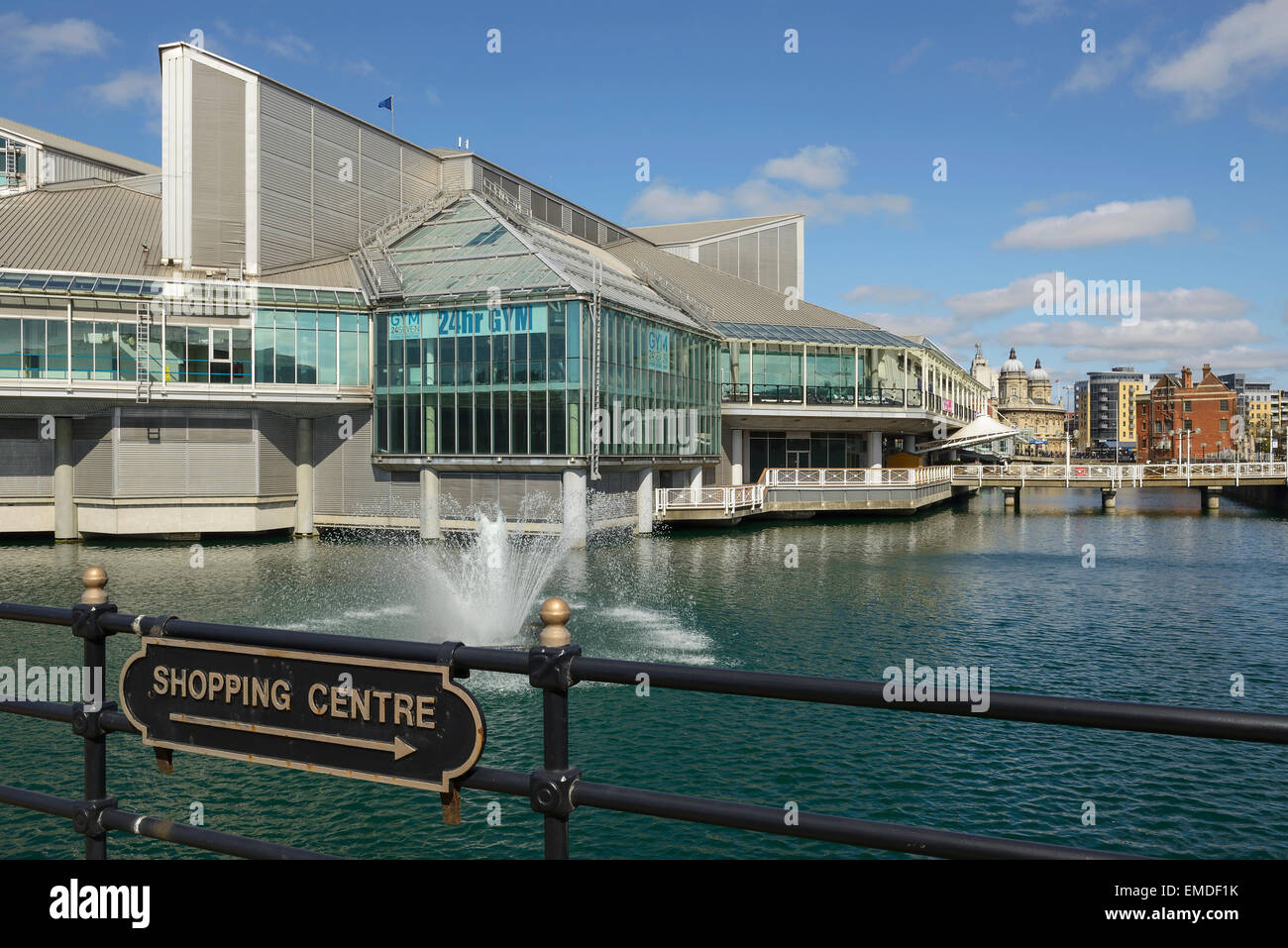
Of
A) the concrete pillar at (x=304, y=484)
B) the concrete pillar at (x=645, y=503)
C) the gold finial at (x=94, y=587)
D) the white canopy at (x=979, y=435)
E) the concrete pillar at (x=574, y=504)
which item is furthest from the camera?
the white canopy at (x=979, y=435)

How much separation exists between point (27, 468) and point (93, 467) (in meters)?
3.33

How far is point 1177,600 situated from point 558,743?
98.9ft

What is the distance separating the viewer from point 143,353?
138ft

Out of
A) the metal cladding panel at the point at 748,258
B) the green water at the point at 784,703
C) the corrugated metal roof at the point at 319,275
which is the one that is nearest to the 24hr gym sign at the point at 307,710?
the green water at the point at 784,703

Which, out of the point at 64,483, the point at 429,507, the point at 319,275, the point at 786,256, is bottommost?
the point at 429,507

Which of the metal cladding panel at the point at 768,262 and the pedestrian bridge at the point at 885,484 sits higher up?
the metal cladding panel at the point at 768,262

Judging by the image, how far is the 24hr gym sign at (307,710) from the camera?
3.91m

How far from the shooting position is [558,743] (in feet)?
11.7

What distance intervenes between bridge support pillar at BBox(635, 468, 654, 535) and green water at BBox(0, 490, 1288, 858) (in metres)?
5.37

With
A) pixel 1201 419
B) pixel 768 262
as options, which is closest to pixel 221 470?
pixel 768 262

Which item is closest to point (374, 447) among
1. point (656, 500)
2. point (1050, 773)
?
point (656, 500)

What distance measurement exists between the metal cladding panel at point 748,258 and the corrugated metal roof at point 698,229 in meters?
0.94

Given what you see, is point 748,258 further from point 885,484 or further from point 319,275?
point 319,275

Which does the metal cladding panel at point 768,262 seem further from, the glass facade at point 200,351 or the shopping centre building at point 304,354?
the glass facade at point 200,351
